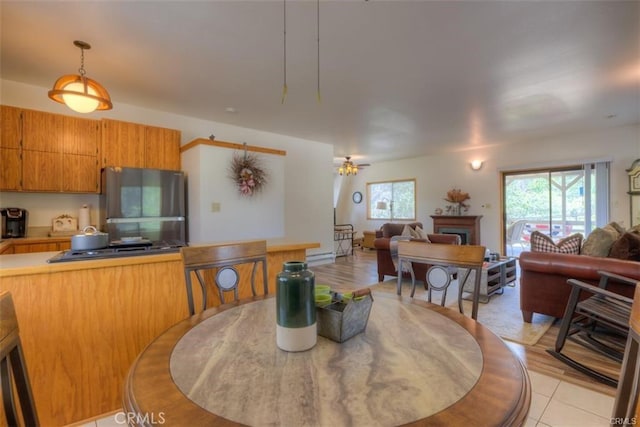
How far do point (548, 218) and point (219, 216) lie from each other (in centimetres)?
641

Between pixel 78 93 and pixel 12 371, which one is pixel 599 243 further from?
pixel 78 93

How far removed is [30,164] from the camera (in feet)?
10.2

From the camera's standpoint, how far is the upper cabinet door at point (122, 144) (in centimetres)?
353

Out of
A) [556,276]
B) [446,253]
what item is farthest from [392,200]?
[446,253]

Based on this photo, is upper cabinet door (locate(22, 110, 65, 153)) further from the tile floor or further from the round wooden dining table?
the round wooden dining table

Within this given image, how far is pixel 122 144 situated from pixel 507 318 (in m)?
4.88

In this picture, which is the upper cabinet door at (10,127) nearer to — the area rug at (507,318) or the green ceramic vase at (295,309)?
the green ceramic vase at (295,309)

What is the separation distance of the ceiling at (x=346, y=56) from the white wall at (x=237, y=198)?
24cm

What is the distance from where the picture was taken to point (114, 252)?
179cm

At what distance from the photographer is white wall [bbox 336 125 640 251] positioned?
17.2ft

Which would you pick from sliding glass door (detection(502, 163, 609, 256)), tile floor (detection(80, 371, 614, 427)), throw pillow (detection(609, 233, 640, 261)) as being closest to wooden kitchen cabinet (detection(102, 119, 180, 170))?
tile floor (detection(80, 371, 614, 427))

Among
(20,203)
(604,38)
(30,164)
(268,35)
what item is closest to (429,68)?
(604,38)

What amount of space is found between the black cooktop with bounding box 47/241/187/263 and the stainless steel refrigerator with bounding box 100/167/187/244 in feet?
4.30

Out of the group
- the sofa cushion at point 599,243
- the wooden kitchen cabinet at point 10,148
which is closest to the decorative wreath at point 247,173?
the wooden kitchen cabinet at point 10,148
